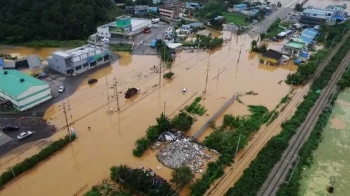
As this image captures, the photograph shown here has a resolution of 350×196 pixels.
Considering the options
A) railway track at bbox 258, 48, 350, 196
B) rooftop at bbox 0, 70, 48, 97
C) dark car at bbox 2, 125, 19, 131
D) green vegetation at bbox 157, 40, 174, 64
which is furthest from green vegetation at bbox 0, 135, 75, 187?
green vegetation at bbox 157, 40, 174, 64

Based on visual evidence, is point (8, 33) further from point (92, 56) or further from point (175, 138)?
point (175, 138)

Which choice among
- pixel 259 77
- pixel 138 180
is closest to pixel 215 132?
pixel 138 180

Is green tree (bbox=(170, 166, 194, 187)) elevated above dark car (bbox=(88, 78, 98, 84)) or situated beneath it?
situated beneath

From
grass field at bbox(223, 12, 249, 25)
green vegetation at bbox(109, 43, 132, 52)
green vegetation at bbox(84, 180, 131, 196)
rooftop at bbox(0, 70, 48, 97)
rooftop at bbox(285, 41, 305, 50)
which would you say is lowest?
green vegetation at bbox(84, 180, 131, 196)

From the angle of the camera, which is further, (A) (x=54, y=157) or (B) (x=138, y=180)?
(A) (x=54, y=157)

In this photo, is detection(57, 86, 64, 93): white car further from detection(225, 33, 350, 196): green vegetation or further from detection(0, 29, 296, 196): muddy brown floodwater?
detection(225, 33, 350, 196): green vegetation

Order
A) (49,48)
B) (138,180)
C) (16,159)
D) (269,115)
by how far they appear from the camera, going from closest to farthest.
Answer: (138,180) → (16,159) → (269,115) → (49,48)
